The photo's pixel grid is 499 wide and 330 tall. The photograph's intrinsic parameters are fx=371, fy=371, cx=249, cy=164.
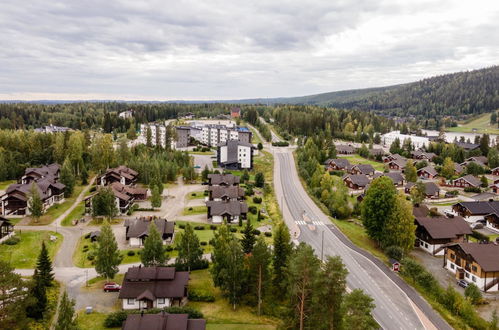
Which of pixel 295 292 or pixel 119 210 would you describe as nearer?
pixel 295 292

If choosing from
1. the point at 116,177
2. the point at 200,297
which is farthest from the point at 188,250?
the point at 116,177

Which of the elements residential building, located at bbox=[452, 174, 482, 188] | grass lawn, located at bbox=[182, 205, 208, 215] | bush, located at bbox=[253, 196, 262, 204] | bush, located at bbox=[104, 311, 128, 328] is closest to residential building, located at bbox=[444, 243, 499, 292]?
bush, located at bbox=[253, 196, 262, 204]

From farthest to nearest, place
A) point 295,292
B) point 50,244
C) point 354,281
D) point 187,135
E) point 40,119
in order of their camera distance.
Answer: point 40,119 < point 187,135 < point 50,244 < point 354,281 < point 295,292

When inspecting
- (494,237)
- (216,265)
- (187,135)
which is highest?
(187,135)

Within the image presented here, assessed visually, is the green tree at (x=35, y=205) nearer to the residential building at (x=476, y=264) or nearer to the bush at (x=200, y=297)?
the bush at (x=200, y=297)

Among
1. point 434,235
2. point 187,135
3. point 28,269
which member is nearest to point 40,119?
point 187,135

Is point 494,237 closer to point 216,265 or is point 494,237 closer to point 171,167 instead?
point 216,265

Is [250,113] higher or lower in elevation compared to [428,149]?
higher

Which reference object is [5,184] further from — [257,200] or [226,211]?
[257,200]
